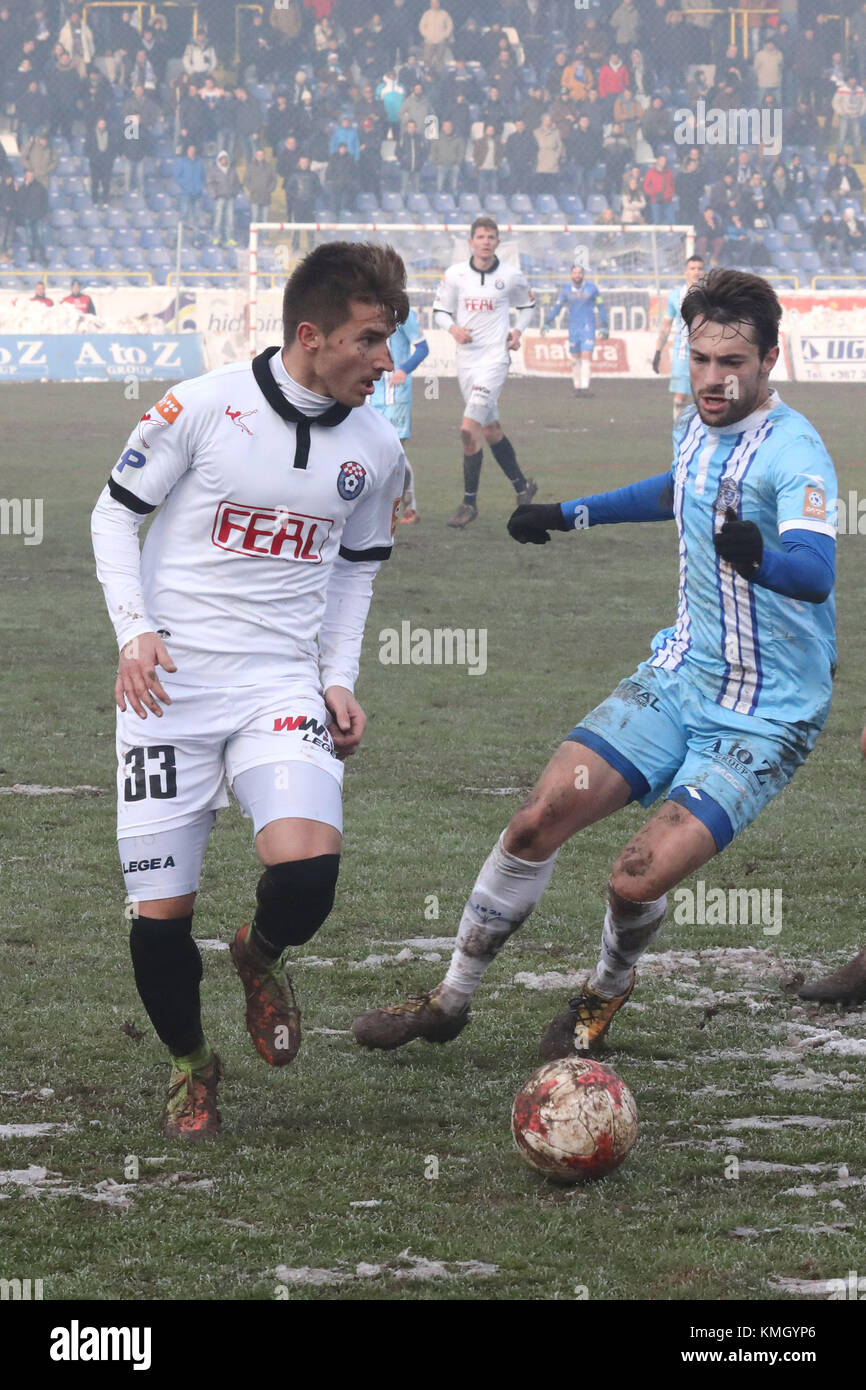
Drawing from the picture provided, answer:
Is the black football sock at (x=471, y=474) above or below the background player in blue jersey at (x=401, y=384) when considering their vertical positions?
below

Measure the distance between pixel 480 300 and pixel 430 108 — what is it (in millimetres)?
20129

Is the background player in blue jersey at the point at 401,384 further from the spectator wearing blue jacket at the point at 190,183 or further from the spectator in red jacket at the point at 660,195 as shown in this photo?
the spectator in red jacket at the point at 660,195

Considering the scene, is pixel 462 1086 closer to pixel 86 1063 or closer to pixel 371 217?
pixel 86 1063

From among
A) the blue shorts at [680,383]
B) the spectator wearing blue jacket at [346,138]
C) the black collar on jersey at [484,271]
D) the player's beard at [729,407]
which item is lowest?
the player's beard at [729,407]

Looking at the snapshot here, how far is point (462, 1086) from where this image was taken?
4535 millimetres

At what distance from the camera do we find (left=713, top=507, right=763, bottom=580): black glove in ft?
13.3

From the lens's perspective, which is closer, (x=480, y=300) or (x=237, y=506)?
(x=237, y=506)

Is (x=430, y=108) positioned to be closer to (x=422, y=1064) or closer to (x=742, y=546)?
(x=422, y=1064)

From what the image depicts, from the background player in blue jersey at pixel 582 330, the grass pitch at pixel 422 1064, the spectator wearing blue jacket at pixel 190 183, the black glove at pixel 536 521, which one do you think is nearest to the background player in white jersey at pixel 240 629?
the grass pitch at pixel 422 1064

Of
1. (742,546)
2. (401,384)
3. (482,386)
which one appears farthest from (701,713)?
(482,386)

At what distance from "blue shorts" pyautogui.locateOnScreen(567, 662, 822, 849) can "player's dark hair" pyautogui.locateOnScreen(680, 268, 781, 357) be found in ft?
2.94

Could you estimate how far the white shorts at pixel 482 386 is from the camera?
15.8 m

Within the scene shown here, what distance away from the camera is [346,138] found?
3459 centimetres

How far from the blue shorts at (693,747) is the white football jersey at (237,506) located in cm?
84
